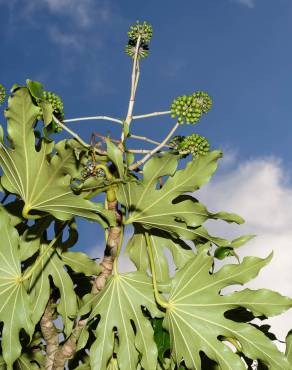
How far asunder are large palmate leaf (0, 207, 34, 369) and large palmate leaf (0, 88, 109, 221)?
1.00 ft

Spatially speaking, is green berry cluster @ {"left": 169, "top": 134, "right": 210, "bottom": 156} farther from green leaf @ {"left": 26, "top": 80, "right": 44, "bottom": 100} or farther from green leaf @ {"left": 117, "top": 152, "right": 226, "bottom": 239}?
green leaf @ {"left": 26, "top": 80, "right": 44, "bottom": 100}

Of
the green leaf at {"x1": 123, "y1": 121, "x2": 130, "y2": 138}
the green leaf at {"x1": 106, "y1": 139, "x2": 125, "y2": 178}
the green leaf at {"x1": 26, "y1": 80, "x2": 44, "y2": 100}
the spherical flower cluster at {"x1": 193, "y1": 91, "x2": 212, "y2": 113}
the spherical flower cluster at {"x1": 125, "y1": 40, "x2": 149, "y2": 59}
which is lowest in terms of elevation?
the green leaf at {"x1": 106, "y1": 139, "x2": 125, "y2": 178}

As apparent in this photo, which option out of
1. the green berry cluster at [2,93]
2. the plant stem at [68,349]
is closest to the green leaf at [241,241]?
the plant stem at [68,349]

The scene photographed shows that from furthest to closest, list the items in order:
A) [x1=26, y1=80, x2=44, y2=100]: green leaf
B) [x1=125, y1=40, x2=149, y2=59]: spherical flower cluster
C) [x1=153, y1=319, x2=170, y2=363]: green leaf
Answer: [x1=125, y1=40, x2=149, y2=59]: spherical flower cluster
[x1=153, y1=319, x2=170, y2=363]: green leaf
[x1=26, y1=80, x2=44, y2=100]: green leaf

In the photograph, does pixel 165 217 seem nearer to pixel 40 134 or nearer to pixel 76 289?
pixel 40 134

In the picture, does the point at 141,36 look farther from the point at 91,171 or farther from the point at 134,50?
the point at 91,171

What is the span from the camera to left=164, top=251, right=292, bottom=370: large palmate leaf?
2.99m

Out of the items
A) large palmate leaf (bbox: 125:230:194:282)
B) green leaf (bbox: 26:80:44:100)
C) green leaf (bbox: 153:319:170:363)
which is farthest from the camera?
large palmate leaf (bbox: 125:230:194:282)

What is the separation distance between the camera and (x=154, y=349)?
121 inches

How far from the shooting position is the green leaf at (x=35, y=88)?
2563 millimetres

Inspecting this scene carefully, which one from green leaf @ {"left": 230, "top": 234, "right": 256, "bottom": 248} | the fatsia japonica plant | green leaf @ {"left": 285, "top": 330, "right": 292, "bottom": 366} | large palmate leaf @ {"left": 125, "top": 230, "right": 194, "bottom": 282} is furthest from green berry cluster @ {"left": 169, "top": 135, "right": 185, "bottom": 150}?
green leaf @ {"left": 285, "top": 330, "right": 292, "bottom": 366}

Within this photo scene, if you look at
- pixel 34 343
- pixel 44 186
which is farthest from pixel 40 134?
pixel 34 343

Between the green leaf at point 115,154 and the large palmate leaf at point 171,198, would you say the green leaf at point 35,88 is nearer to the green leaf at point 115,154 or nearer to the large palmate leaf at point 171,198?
the green leaf at point 115,154

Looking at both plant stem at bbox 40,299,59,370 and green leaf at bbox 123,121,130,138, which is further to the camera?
plant stem at bbox 40,299,59,370
